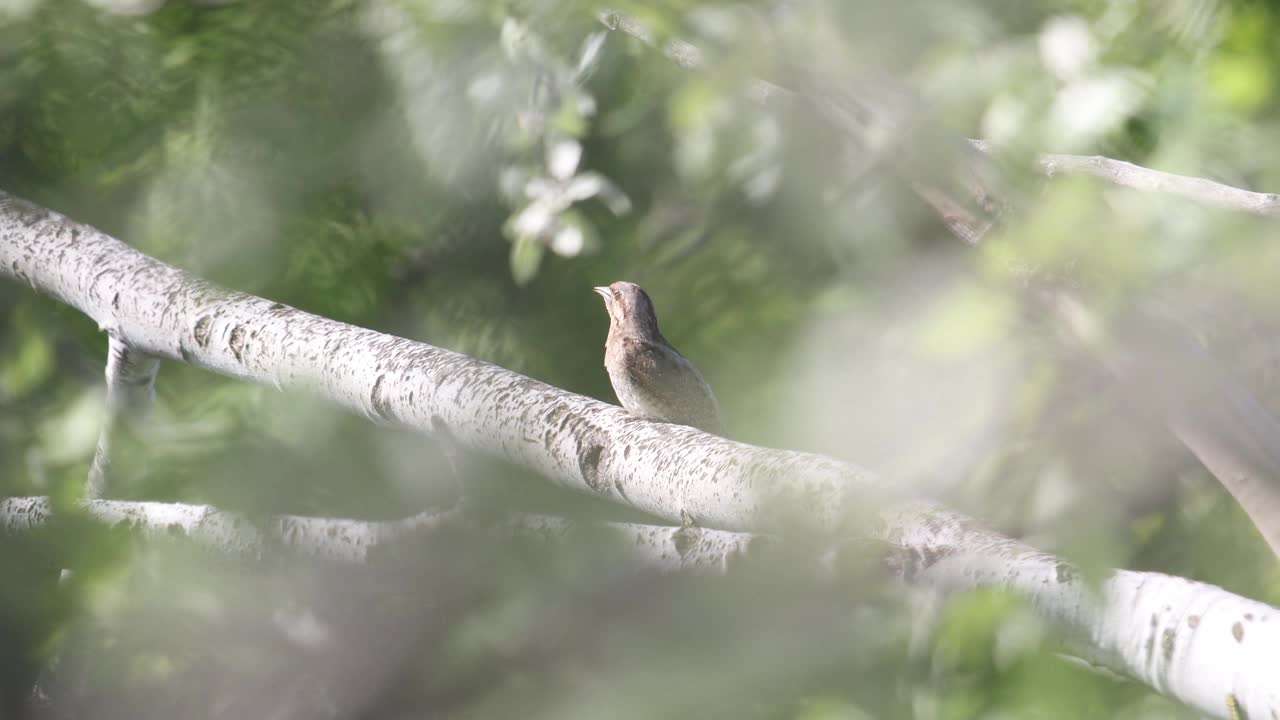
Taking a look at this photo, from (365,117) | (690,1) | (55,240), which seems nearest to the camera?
(690,1)

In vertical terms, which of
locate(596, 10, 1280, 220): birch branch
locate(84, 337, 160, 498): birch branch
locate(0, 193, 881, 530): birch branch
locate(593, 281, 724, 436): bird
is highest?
locate(596, 10, 1280, 220): birch branch

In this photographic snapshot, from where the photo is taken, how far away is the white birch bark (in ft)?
2.83

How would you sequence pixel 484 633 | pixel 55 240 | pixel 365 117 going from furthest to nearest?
1. pixel 365 117
2. pixel 55 240
3. pixel 484 633

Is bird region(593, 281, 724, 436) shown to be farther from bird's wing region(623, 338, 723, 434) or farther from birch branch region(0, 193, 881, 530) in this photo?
birch branch region(0, 193, 881, 530)

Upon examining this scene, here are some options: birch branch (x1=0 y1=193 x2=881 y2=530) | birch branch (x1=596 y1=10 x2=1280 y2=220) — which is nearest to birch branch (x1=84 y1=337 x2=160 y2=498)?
birch branch (x1=0 y1=193 x2=881 y2=530)

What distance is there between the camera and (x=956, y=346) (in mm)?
831

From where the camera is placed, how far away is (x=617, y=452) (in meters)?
1.47

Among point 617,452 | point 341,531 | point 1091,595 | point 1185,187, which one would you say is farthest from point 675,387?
point 1091,595

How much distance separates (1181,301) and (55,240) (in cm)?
188

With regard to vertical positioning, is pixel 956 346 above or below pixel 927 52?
above

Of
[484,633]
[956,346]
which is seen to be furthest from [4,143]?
[956,346]

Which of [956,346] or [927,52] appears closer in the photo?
[956,346]

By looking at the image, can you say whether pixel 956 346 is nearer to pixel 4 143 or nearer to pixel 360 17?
pixel 360 17

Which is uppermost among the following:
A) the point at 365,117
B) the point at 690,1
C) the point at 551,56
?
the point at 690,1
